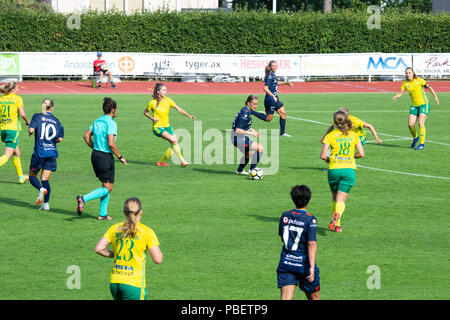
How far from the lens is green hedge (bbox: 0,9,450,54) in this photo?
1689 inches

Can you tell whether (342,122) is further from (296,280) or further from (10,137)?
(10,137)

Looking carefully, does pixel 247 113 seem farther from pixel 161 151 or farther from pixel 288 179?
pixel 161 151

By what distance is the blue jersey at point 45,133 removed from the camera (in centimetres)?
1298

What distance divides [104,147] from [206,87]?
28139mm

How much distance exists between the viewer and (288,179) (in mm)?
16266

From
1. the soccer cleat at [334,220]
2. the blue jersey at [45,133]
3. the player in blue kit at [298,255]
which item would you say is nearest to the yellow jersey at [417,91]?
the soccer cleat at [334,220]

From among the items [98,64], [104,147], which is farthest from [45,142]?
[98,64]

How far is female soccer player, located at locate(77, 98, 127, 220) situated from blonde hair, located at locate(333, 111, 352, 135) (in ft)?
12.2

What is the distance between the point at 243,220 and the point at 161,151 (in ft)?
25.7

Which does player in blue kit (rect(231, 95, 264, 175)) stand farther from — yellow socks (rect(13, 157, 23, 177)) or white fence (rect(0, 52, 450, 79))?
white fence (rect(0, 52, 450, 79))

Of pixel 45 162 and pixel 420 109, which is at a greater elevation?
pixel 420 109

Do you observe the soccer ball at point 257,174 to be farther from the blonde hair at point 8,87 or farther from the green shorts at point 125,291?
the green shorts at point 125,291

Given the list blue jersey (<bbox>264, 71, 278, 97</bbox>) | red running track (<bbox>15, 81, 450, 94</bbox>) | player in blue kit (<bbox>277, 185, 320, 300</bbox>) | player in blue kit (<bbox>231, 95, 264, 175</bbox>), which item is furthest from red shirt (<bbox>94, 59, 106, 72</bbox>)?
player in blue kit (<bbox>277, 185, 320, 300</bbox>)

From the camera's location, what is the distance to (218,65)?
43219 millimetres
